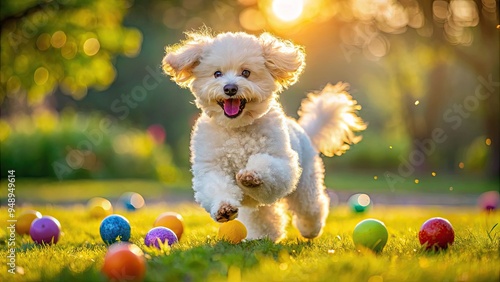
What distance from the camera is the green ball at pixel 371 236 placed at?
4.46 metres

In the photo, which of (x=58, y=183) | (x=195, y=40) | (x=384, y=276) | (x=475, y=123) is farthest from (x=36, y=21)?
(x=475, y=123)

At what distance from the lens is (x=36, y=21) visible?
11.0 metres

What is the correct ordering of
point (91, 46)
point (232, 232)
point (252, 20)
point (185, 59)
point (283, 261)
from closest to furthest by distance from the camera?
point (283, 261) → point (232, 232) → point (185, 59) → point (91, 46) → point (252, 20)

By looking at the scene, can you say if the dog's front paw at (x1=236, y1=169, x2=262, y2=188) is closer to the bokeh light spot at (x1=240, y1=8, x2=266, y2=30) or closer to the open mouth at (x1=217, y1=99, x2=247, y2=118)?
the open mouth at (x1=217, y1=99, x2=247, y2=118)

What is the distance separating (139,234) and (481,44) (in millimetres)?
15400

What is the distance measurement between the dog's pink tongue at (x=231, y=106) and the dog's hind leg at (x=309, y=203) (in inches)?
46.8

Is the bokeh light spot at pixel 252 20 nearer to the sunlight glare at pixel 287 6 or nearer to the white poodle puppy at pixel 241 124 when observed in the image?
the sunlight glare at pixel 287 6

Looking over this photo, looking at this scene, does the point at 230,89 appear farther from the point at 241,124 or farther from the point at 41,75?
the point at 41,75

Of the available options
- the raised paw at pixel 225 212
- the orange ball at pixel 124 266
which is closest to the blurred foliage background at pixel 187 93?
the raised paw at pixel 225 212

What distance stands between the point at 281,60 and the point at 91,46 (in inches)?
290

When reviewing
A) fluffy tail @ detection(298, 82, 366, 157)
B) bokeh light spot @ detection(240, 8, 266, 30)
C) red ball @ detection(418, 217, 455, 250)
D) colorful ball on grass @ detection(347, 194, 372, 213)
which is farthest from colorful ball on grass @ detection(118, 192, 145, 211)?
bokeh light spot @ detection(240, 8, 266, 30)

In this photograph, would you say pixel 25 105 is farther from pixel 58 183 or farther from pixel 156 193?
pixel 156 193

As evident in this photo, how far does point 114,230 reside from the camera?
549cm

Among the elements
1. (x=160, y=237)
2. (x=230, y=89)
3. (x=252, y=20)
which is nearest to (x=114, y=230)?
(x=160, y=237)
